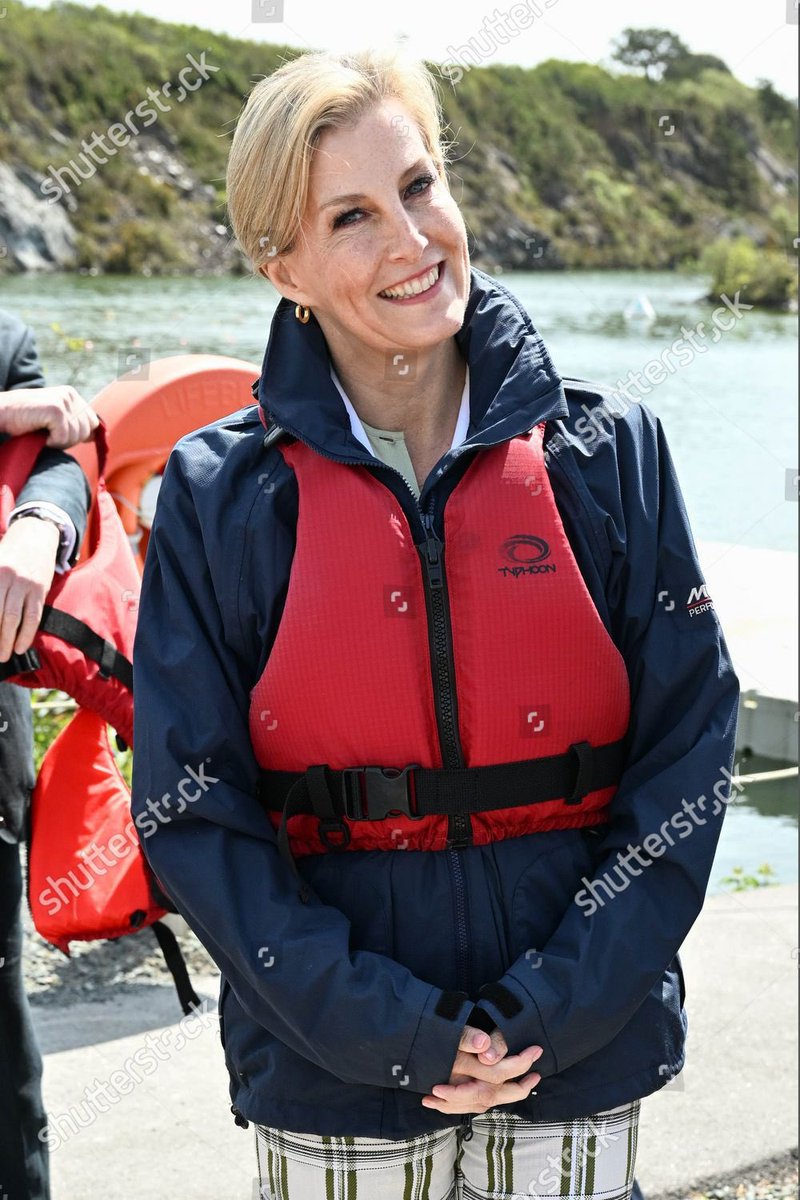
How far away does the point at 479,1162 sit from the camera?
1.46m

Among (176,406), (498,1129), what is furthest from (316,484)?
(176,406)

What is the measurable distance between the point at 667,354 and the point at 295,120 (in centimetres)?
159

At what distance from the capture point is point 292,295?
1543 millimetres

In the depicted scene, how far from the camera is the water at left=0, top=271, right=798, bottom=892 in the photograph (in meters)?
6.78

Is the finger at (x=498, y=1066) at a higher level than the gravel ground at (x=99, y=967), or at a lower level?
higher

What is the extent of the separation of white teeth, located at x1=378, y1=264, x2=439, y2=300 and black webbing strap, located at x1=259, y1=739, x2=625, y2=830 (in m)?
0.51

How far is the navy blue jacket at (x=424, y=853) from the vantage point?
1381mm

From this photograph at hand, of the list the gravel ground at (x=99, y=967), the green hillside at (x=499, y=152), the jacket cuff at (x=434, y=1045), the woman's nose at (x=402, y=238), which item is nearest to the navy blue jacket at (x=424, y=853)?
the jacket cuff at (x=434, y=1045)

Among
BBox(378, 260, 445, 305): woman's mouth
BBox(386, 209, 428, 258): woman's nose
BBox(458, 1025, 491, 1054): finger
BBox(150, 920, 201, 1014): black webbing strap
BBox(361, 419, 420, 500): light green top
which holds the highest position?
→ BBox(386, 209, 428, 258): woman's nose

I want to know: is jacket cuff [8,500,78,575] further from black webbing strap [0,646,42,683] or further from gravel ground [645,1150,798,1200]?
gravel ground [645,1150,798,1200]

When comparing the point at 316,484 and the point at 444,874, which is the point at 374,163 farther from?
the point at 444,874

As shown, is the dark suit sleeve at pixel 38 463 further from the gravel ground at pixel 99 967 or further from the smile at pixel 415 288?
the gravel ground at pixel 99 967

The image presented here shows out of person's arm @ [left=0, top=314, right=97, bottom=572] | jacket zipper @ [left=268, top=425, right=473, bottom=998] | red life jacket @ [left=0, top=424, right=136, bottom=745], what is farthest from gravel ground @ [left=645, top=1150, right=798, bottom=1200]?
person's arm @ [left=0, top=314, right=97, bottom=572]

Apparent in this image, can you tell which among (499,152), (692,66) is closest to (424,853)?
(499,152)
